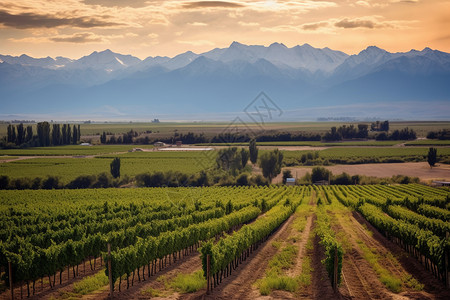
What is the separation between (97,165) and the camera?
111062 millimetres

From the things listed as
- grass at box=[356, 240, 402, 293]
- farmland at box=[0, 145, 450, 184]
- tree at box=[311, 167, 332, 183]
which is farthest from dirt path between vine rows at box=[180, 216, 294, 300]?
farmland at box=[0, 145, 450, 184]

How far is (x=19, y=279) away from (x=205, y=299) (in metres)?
9.28

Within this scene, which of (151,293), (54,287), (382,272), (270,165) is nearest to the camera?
(151,293)

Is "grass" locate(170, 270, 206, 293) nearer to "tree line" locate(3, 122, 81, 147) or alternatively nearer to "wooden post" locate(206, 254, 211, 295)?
"wooden post" locate(206, 254, 211, 295)

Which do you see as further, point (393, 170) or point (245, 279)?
point (393, 170)

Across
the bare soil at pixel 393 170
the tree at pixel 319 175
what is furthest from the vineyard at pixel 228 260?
the bare soil at pixel 393 170

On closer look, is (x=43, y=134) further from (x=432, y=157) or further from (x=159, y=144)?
(x=432, y=157)

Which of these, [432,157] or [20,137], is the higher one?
[20,137]

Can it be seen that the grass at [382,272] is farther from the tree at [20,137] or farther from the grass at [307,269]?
the tree at [20,137]

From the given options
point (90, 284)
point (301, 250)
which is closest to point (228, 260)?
point (90, 284)

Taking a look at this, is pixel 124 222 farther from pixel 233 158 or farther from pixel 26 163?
pixel 26 163

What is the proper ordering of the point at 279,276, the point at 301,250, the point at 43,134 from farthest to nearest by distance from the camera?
the point at 43,134
the point at 301,250
the point at 279,276

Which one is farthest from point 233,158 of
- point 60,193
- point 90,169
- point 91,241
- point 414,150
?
point 91,241

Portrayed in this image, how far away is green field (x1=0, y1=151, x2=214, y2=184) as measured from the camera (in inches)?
3915
